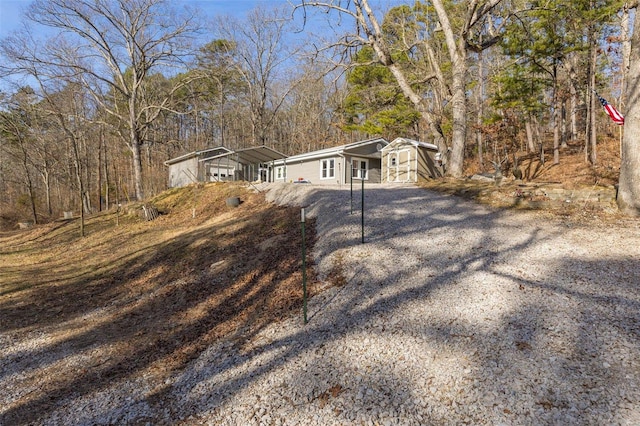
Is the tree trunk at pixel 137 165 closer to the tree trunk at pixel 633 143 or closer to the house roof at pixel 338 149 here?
the house roof at pixel 338 149

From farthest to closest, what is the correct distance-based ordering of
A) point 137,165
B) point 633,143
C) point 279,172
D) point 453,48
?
point 279,172, point 137,165, point 453,48, point 633,143

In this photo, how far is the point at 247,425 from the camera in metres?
3.02

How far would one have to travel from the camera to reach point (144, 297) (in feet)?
23.8

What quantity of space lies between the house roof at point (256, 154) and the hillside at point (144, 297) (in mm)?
5947

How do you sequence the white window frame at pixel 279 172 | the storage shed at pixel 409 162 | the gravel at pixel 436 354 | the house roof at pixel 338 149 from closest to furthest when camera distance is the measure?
1. the gravel at pixel 436 354
2. the storage shed at pixel 409 162
3. the house roof at pixel 338 149
4. the white window frame at pixel 279 172

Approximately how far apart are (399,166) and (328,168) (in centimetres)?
472

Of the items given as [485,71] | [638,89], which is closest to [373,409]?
[638,89]

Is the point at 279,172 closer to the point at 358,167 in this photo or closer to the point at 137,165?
the point at 358,167

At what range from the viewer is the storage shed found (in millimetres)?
18016

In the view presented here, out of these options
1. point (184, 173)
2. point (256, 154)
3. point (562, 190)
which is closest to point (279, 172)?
point (256, 154)

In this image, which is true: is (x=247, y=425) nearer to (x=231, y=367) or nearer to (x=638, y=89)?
(x=231, y=367)

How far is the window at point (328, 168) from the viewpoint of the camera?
2095 centimetres

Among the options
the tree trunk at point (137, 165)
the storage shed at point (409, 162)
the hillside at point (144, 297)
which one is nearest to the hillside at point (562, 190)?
the storage shed at point (409, 162)

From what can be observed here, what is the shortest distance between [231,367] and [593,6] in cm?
2059
